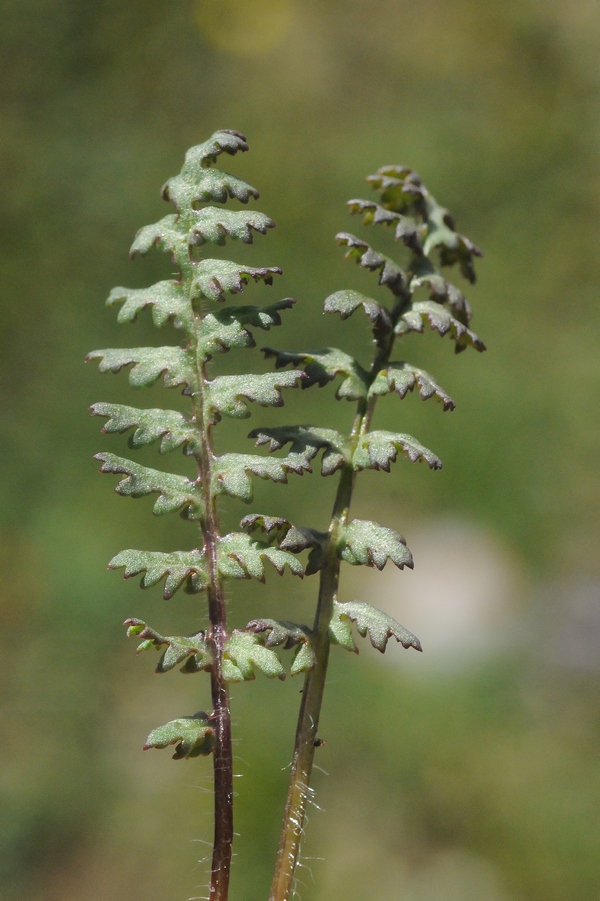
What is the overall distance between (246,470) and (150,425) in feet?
0.68

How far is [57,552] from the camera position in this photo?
7.13 metres

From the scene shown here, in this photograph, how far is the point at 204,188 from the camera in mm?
1655

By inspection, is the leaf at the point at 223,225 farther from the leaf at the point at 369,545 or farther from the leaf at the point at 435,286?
the leaf at the point at 369,545

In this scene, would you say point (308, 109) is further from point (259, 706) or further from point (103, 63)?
point (259, 706)

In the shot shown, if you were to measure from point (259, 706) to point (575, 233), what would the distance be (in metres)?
5.60

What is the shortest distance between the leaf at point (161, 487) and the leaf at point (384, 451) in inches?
12.0

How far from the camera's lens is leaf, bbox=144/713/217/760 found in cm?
146

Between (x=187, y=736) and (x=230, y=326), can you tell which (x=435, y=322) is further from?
(x=187, y=736)

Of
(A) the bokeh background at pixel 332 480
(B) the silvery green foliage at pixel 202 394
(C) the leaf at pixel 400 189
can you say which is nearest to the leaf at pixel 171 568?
(B) the silvery green foliage at pixel 202 394

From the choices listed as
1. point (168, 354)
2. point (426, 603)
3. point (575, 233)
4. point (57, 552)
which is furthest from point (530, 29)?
point (168, 354)

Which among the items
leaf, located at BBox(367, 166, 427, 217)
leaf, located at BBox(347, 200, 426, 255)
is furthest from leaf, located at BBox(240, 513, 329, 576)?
leaf, located at BBox(367, 166, 427, 217)

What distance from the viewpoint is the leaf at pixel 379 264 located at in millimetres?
1689

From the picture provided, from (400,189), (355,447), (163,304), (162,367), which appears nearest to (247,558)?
(355,447)

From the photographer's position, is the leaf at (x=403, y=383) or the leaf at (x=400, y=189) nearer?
the leaf at (x=403, y=383)
